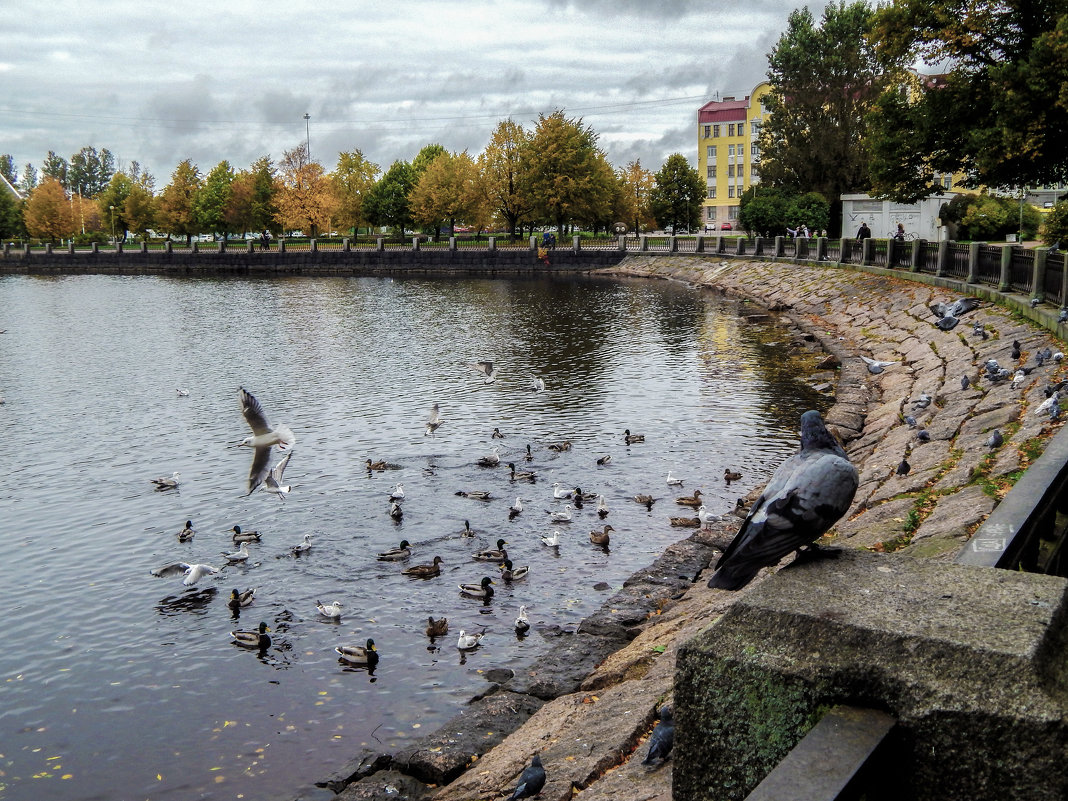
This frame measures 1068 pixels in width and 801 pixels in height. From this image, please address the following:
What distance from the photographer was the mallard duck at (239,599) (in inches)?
→ 574

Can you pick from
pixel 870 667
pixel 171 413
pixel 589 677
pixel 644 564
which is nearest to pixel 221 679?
pixel 589 677

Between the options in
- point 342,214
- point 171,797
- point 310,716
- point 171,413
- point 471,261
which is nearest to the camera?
point 171,797

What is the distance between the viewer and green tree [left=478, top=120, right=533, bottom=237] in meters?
102

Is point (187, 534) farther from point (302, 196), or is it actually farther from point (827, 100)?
point (302, 196)

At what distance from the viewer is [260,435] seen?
42.8 ft

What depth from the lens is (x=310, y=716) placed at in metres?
11.7

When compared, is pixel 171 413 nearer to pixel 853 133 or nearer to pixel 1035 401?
pixel 1035 401

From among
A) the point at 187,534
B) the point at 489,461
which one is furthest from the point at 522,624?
the point at 489,461

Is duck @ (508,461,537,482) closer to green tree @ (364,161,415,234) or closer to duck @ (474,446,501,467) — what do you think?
duck @ (474,446,501,467)

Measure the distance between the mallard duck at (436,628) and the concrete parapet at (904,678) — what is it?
10310 mm

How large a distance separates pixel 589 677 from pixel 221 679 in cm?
514

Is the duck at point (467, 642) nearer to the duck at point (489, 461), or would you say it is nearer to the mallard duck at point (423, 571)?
the mallard duck at point (423, 571)

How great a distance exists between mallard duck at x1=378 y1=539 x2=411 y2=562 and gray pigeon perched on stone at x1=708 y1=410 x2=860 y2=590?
12.1 meters

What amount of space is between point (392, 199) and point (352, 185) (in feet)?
34.1
